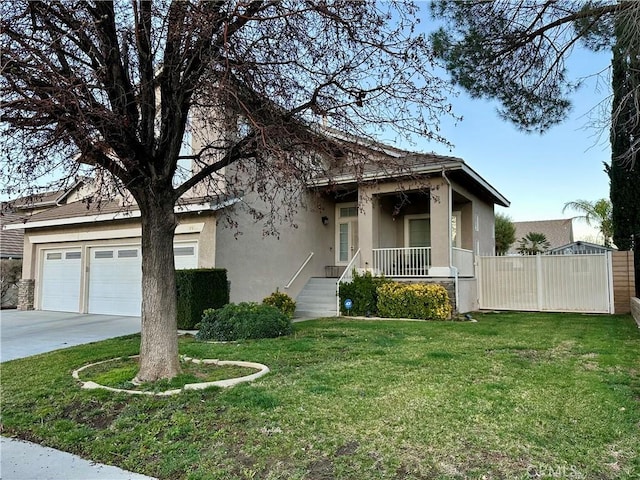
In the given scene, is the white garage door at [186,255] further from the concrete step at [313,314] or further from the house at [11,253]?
the house at [11,253]

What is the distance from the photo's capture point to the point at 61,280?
16.5 meters

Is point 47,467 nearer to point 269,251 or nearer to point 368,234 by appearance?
point 269,251

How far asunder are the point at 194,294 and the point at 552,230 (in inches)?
1521

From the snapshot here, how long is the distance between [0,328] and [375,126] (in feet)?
38.9

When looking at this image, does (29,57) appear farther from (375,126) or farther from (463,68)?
(463,68)

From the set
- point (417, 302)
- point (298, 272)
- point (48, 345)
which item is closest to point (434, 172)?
point (417, 302)

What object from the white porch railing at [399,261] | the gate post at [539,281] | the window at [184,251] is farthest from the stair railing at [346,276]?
the gate post at [539,281]

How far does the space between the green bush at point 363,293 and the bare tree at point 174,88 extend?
745 centimetres

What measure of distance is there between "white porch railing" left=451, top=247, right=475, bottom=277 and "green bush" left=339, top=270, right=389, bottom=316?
7.41 ft

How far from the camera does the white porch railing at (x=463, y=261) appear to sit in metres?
14.0

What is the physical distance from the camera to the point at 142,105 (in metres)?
5.81

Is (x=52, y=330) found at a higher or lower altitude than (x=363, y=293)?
lower

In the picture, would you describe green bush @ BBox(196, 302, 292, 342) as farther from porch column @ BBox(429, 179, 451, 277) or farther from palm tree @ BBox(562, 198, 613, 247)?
palm tree @ BBox(562, 198, 613, 247)

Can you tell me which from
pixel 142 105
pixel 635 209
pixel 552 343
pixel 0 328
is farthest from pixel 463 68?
pixel 0 328
